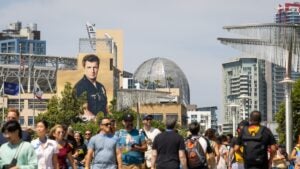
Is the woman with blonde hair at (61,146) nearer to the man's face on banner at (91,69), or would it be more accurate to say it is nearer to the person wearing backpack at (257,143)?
the person wearing backpack at (257,143)

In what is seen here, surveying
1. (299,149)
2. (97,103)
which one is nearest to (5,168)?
(299,149)

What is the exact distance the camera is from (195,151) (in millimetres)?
18781

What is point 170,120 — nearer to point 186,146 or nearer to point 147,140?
point 186,146

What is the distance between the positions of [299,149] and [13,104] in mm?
175240

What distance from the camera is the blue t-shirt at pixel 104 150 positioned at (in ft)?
60.4

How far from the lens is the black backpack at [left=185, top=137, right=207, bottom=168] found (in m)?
18.7

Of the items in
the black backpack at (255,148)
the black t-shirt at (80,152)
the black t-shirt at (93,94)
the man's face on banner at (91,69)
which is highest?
the man's face on banner at (91,69)

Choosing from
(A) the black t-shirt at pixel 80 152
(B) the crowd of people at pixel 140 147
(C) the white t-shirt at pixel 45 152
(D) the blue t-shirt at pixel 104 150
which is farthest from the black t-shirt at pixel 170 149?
(A) the black t-shirt at pixel 80 152

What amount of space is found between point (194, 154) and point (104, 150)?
168 cm

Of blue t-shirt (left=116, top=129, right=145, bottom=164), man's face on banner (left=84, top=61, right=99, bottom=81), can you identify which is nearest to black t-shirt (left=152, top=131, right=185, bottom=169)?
blue t-shirt (left=116, top=129, right=145, bottom=164)

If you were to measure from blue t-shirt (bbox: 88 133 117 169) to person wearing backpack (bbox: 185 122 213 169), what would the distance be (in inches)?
54.4

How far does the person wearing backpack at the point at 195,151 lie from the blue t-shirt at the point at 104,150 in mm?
1381

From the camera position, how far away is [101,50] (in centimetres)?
19012

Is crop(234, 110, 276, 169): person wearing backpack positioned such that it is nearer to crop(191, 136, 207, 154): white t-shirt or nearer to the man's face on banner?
crop(191, 136, 207, 154): white t-shirt
